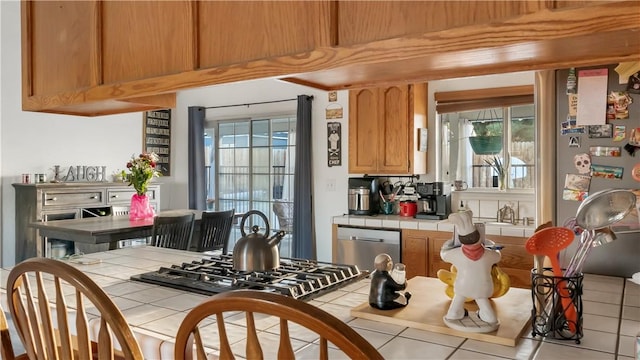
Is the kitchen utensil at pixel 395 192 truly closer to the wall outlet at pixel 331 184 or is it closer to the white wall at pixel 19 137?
the wall outlet at pixel 331 184

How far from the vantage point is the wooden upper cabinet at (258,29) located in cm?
117

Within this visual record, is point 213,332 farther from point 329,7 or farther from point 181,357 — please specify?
point 329,7

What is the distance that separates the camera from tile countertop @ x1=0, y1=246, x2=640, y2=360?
3.47 ft

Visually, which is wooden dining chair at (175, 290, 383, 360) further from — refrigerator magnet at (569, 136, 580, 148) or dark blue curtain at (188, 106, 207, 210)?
dark blue curtain at (188, 106, 207, 210)

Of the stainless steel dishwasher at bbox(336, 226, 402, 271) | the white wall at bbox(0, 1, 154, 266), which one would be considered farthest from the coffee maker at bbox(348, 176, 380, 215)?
the white wall at bbox(0, 1, 154, 266)

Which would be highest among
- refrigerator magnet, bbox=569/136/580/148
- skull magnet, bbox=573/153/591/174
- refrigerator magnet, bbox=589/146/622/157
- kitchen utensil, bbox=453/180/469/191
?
refrigerator magnet, bbox=569/136/580/148

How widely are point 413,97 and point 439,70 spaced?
287cm

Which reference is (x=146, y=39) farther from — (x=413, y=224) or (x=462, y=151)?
(x=462, y=151)

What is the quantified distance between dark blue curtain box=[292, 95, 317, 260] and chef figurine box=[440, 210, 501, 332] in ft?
12.7

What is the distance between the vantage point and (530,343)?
1.11m

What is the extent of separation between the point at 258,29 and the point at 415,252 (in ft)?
9.60

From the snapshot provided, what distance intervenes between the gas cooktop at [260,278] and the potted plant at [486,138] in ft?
9.24

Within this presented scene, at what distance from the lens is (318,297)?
5.09 feet

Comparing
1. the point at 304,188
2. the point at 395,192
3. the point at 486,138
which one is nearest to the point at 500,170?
the point at 486,138
